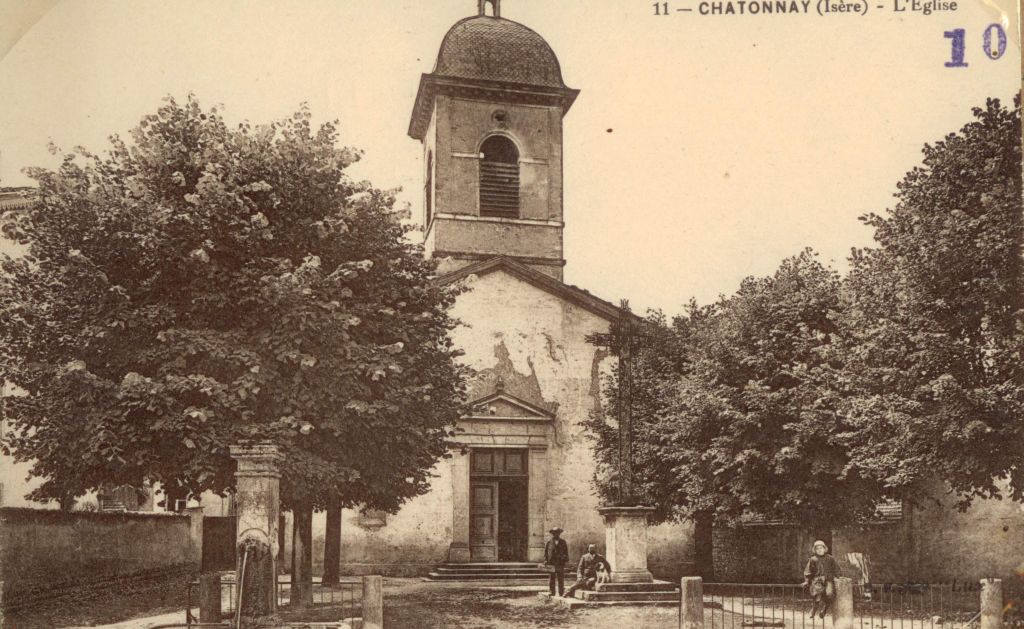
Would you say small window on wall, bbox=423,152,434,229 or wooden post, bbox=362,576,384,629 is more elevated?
small window on wall, bbox=423,152,434,229

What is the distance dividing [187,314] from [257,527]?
10.5ft

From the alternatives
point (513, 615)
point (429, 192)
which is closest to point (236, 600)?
point (513, 615)

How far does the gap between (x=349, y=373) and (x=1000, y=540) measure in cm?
1078

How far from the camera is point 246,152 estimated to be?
11930 millimetres

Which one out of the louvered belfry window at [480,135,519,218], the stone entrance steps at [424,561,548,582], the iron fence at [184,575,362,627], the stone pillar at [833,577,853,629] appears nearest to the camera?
the stone pillar at [833,577,853,629]

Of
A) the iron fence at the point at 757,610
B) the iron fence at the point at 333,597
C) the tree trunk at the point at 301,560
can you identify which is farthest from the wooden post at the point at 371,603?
the iron fence at the point at 757,610

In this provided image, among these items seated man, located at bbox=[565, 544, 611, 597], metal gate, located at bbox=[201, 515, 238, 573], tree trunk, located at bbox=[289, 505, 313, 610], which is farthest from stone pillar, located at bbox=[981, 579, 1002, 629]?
metal gate, located at bbox=[201, 515, 238, 573]

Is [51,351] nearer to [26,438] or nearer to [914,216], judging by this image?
[26,438]

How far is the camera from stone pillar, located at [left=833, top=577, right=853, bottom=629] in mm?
11102

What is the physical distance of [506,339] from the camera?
20969mm

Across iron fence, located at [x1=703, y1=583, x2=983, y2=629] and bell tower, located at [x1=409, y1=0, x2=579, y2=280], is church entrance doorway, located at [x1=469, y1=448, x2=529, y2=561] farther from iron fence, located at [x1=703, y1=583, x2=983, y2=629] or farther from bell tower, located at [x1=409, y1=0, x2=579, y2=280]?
iron fence, located at [x1=703, y1=583, x2=983, y2=629]

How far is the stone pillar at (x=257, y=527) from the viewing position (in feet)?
31.0

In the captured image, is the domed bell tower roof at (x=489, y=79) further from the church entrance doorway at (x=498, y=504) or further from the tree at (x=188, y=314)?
the tree at (x=188, y=314)

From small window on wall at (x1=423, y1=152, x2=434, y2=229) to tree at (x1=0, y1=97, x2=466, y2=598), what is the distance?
11.0m
